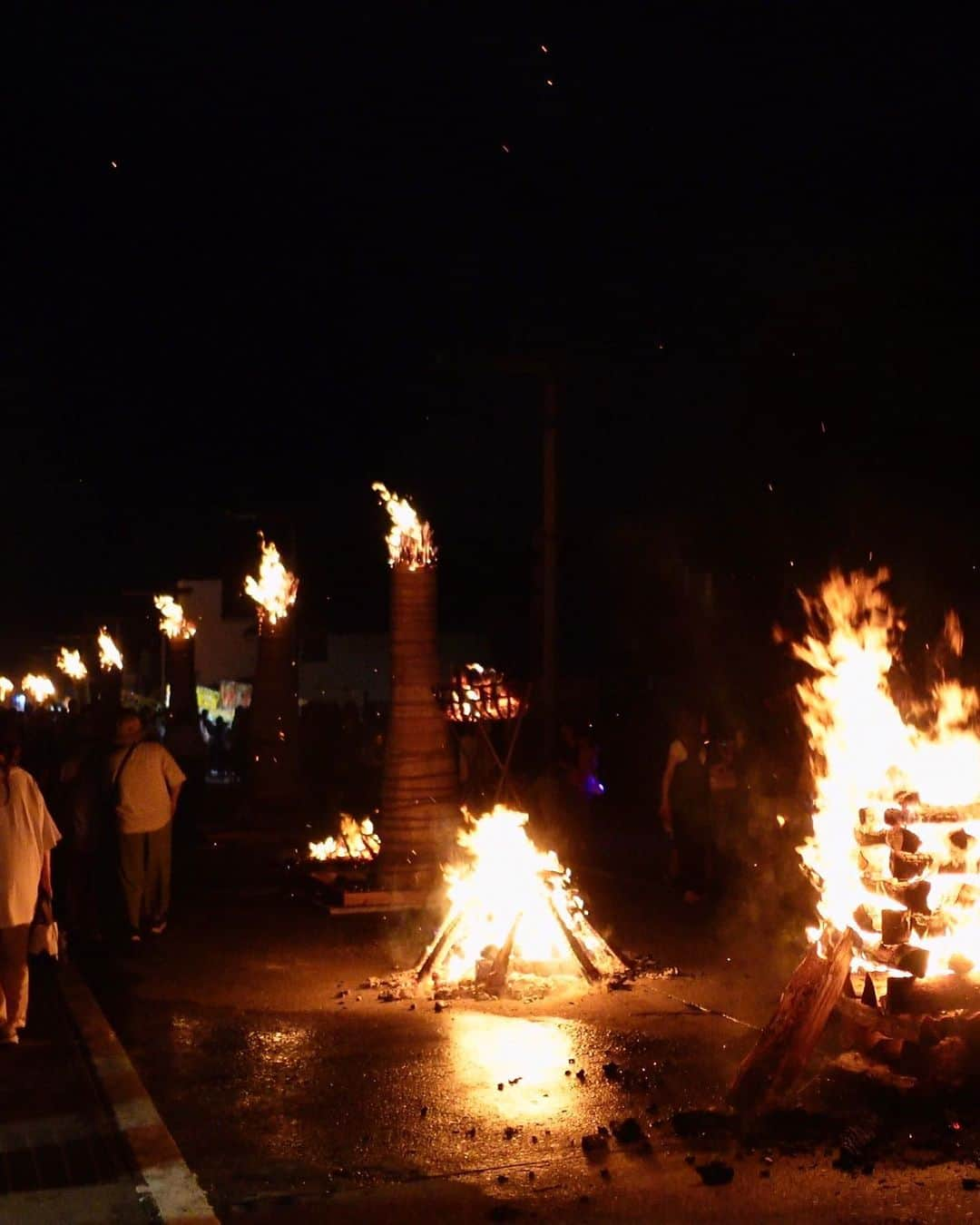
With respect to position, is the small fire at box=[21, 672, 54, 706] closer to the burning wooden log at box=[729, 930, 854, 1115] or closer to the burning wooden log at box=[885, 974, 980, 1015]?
the burning wooden log at box=[729, 930, 854, 1115]

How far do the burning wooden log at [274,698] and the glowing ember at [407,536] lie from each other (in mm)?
5458

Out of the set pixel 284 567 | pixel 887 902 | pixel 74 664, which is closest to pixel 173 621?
pixel 284 567

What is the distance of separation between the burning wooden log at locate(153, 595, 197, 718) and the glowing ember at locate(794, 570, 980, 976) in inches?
756

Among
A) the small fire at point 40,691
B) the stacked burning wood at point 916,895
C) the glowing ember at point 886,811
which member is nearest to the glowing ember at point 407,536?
the glowing ember at point 886,811

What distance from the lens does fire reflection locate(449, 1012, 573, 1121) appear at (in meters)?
7.18

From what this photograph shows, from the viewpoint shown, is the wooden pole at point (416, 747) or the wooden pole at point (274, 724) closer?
the wooden pole at point (416, 747)

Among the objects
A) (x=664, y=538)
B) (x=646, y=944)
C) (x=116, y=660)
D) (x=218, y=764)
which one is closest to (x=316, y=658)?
(x=116, y=660)

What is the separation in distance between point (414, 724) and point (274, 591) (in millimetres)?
5707

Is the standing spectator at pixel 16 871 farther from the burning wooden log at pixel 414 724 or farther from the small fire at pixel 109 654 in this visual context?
the small fire at pixel 109 654

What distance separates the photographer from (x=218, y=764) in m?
28.7

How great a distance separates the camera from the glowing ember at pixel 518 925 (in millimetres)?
9844

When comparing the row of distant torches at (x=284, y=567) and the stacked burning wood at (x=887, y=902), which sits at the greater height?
the row of distant torches at (x=284, y=567)

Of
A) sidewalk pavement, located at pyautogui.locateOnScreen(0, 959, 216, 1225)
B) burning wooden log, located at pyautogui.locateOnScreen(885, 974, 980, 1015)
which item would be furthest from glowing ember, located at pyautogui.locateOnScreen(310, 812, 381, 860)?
burning wooden log, located at pyautogui.locateOnScreen(885, 974, 980, 1015)

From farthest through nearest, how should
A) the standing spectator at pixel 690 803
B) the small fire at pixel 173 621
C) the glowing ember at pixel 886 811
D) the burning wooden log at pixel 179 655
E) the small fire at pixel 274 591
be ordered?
1. the small fire at pixel 173 621
2. the burning wooden log at pixel 179 655
3. the small fire at pixel 274 591
4. the standing spectator at pixel 690 803
5. the glowing ember at pixel 886 811
